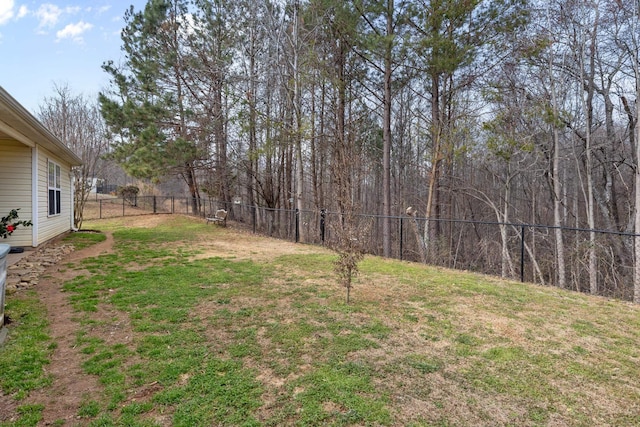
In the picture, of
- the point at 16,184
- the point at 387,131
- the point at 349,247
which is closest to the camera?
the point at 349,247

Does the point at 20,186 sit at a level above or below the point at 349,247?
above

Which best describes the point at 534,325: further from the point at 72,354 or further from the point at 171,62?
the point at 171,62

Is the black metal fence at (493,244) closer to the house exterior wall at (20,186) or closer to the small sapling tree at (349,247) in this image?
the small sapling tree at (349,247)

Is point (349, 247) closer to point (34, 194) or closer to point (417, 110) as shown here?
point (34, 194)

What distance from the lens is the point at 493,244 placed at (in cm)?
1101

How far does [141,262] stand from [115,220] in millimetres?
11454

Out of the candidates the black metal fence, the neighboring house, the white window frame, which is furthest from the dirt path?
the white window frame

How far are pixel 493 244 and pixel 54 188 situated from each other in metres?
13.0

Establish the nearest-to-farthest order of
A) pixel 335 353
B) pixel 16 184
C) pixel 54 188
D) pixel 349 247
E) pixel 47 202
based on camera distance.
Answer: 1. pixel 335 353
2. pixel 349 247
3. pixel 16 184
4. pixel 47 202
5. pixel 54 188

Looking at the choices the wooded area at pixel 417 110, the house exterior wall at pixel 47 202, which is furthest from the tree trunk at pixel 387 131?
the house exterior wall at pixel 47 202

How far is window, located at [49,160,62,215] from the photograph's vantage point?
8.01 meters

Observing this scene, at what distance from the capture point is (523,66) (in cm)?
885

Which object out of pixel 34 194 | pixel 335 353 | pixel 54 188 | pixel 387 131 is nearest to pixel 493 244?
pixel 387 131

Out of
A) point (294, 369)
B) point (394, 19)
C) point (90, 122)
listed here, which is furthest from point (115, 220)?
point (294, 369)
